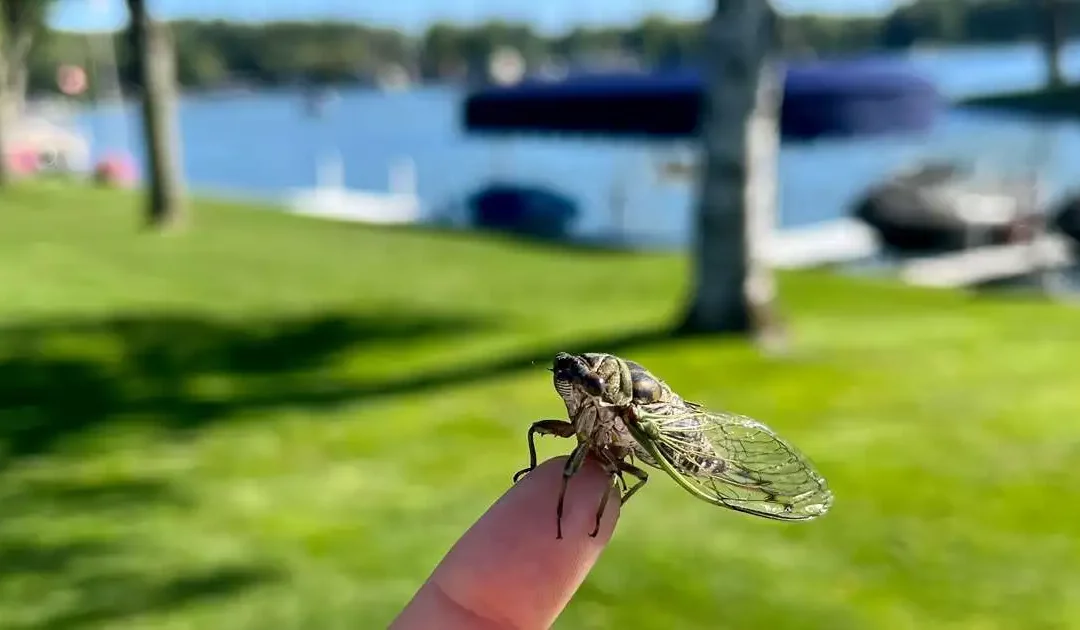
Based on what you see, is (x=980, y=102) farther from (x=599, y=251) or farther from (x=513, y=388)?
(x=513, y=388)

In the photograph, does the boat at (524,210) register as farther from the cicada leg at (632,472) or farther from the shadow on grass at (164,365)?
the cicada leg at (632,472)

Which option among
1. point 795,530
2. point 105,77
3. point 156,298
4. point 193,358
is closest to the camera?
point 795,530

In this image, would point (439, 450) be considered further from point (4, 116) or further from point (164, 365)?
point (4, 116)

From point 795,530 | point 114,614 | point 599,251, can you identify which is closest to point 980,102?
point 599,251

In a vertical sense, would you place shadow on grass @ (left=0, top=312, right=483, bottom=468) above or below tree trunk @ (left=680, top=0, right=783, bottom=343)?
below

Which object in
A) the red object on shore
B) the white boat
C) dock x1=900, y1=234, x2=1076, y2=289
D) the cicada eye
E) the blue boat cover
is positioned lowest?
dock x1=900, y1=234, x2=1076, y2=289

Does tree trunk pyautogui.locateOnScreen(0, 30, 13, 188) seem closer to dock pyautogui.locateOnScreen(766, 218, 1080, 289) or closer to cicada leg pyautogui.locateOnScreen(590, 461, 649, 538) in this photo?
dock pyautogui.locateOnScreen(766, 218, 1080, 289)

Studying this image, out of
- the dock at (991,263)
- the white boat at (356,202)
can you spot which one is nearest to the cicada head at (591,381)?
the dock at (991,263)

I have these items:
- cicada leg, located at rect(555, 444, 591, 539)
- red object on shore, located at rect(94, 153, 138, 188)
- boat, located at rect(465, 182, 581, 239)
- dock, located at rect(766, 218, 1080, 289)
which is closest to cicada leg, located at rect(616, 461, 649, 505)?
cicada leg, located at rect(555, 444, 591, 539)
